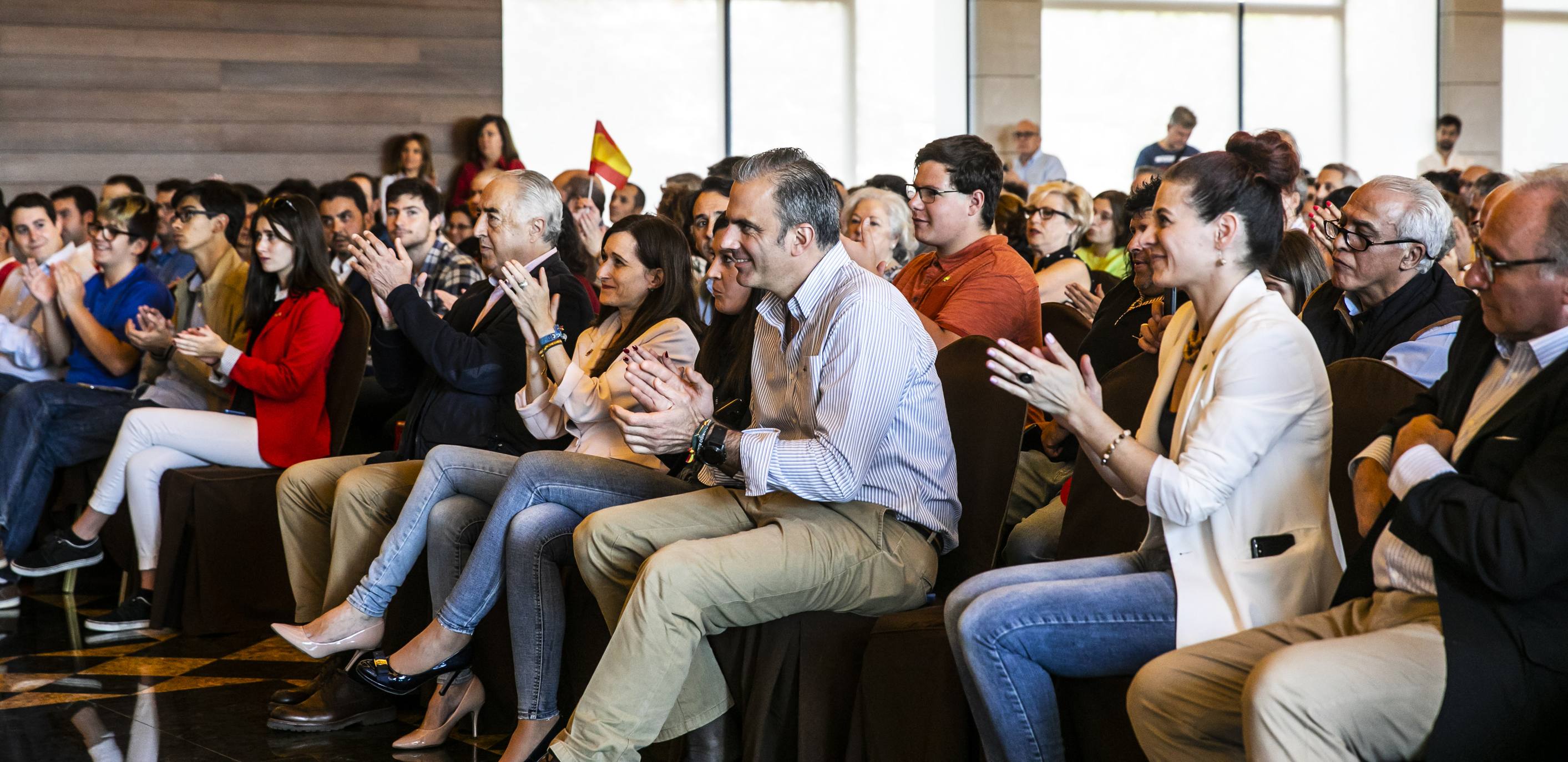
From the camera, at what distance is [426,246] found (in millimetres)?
5242

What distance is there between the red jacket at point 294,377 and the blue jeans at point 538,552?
1414mm

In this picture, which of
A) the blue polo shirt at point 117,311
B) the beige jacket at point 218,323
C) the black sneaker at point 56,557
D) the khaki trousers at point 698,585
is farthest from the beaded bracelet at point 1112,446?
the blue polo shirt at point 117,311

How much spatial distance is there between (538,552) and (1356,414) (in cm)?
154

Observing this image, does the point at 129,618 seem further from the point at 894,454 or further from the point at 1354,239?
the point at 1354,239

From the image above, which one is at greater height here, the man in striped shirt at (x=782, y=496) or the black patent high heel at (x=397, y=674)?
the man in striped shirt at (x=782, y=496)

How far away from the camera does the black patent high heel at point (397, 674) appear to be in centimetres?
292

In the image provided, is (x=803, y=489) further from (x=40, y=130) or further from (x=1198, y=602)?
(x=40, y=130)

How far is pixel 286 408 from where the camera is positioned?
4059mm

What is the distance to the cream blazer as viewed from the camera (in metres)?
1.88

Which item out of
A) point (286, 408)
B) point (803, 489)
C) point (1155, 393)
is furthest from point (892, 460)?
point (286, 408)

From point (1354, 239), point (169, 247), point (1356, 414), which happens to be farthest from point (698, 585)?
point (169, 247)

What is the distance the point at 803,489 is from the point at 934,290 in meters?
1.47

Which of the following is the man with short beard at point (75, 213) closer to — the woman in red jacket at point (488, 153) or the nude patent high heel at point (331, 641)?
the woman in red jacket at point (488, 153)

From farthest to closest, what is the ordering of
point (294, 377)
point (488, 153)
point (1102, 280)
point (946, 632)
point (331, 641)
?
point (488, 153), point (1102, 280), point (294, 377), point (331, 641), point (946, 632)
